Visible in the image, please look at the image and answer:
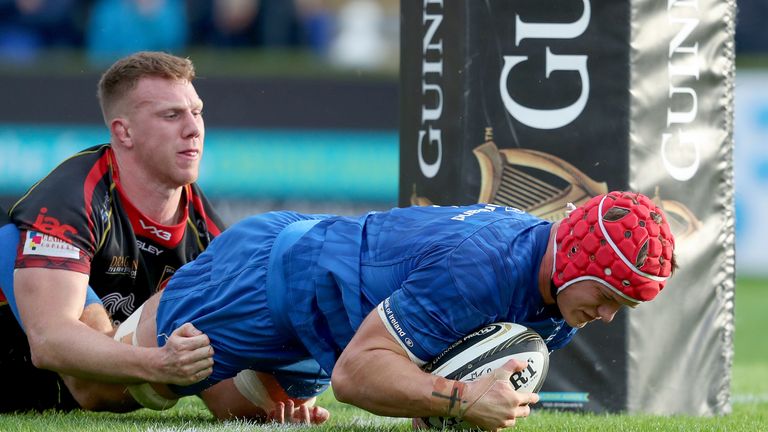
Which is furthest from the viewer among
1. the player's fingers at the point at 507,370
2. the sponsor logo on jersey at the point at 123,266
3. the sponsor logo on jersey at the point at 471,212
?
the sponsor logo on jersey at the point at 123,266

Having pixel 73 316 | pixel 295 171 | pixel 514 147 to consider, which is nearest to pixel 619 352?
pixel 514 147

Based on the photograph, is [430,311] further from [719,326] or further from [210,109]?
[210,109]

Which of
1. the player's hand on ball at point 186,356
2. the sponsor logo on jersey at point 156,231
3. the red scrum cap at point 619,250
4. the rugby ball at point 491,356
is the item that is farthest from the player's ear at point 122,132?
the red scrum cap at point 619,250

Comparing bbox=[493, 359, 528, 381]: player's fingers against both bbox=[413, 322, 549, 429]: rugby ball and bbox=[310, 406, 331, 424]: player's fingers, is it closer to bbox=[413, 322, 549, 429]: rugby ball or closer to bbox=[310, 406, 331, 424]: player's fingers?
bbox=[413, 322, 549, 429]: rugby ball

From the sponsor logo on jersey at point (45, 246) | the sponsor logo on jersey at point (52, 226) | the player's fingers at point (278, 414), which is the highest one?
the sponsor logo on jersey at point (52, 226)

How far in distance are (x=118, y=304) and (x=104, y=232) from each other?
401 millimetres

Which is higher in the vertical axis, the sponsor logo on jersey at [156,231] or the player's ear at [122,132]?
the player's ear at [122,132]

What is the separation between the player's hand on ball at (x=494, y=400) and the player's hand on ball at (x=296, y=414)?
1.13m

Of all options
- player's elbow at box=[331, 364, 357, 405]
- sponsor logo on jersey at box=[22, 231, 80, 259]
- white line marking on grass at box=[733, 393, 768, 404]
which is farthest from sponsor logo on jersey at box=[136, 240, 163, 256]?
white line marking on grass at box=[733, 393, 768, 404]

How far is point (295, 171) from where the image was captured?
13.0 meters

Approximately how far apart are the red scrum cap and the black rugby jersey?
77.6 inches

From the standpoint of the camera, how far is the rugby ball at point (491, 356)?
410 centimetres

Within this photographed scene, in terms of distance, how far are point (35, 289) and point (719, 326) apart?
3.03 meters

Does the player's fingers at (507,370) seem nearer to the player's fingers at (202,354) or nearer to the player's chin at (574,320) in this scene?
the player's chin at (574,320)
